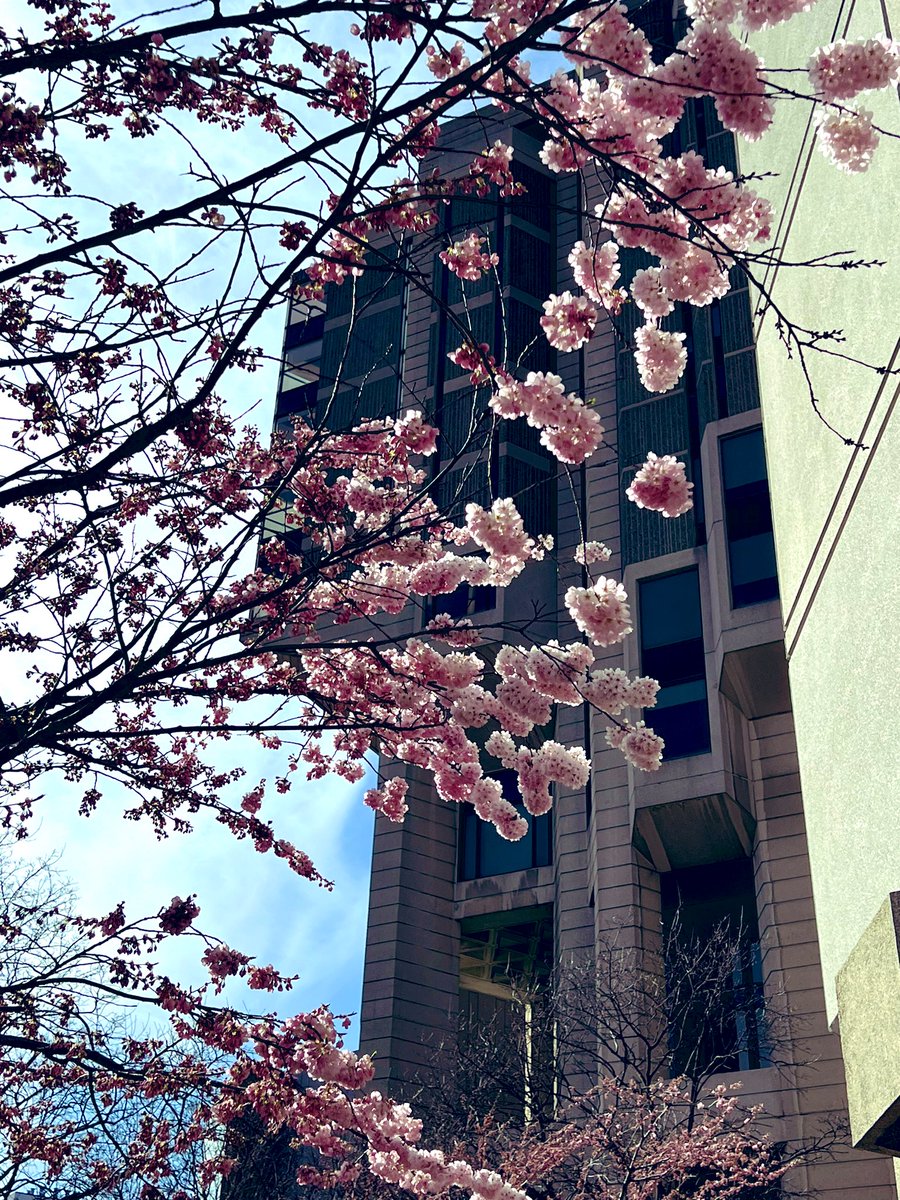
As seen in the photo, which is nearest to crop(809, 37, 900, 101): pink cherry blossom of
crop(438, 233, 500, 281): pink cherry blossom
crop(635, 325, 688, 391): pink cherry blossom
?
crop(635, 325, 688, 391): pink cherry blossom

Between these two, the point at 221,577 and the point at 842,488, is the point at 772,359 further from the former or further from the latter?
the point at 221,577

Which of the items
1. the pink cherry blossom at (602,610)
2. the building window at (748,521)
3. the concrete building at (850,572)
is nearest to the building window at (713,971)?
the building window at (748,521)

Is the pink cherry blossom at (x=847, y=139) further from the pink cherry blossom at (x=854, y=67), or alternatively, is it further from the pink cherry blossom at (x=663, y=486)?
the pink cherry blossom at (x=663, y=486)

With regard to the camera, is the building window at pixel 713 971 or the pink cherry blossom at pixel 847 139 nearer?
the pink cherry blossom at pixel 847 139

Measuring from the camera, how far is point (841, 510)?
23.9ft

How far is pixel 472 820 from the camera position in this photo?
35156mm

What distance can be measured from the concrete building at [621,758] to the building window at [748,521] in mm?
50

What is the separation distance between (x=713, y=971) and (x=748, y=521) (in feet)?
32.9

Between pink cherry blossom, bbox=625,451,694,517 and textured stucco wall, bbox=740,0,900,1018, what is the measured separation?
915 mm

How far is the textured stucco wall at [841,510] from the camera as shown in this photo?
631 centimetres

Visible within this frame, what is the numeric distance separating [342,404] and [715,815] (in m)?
17.9

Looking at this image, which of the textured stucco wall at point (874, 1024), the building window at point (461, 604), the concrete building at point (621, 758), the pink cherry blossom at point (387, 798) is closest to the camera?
the textured stucco wall at point (874, 1024)

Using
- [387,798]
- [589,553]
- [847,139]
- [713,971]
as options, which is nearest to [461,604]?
[713,971]

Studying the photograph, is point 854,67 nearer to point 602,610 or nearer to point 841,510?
point 841,510
